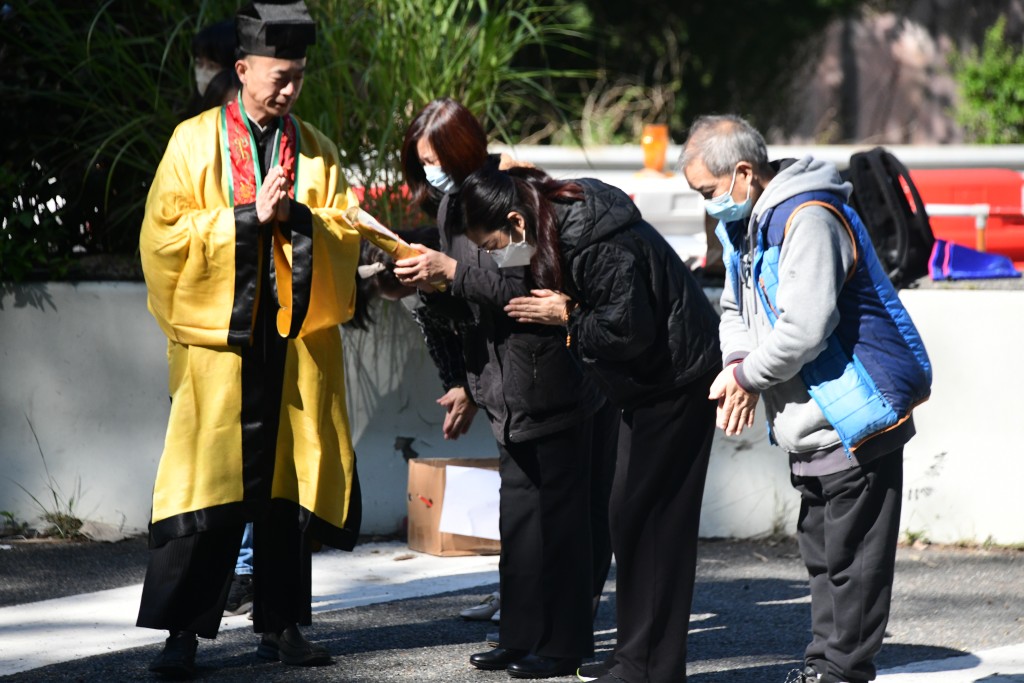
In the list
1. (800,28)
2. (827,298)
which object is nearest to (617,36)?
(800,28)

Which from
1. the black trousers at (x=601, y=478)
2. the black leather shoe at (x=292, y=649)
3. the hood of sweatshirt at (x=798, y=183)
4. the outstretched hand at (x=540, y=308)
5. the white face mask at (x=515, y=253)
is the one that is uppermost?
the hood of sweatshirt at (x=798, y=183)

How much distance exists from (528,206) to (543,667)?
4.75 ft

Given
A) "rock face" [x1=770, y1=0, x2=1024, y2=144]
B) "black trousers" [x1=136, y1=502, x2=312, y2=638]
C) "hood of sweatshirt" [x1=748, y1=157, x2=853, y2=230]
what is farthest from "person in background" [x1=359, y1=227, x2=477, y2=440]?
"rock face" [x1=770, y1=0, x2=1024, y2=144]

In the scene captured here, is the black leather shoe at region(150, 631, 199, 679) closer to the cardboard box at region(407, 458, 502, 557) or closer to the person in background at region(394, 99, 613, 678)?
the person in background at region(394, 99, 613, 678)

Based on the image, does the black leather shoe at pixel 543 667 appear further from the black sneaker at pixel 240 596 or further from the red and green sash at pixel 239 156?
the red and green sash at pixel 239 156

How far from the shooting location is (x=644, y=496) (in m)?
4.23

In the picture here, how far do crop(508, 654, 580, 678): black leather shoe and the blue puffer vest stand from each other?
119cm

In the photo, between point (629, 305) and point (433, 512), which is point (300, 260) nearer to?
point (629, 305)

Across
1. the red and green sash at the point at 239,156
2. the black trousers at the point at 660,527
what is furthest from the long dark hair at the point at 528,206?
the red and green sash at the point at 239,156

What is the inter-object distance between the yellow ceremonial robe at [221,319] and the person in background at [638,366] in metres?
0.68

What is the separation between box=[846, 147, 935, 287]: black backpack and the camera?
6.41 m

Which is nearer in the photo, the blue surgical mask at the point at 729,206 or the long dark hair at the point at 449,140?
the blue surgical mask at the point at 729,206

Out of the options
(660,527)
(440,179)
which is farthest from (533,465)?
Result: (440,179)

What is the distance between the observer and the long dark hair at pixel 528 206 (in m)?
4.20
